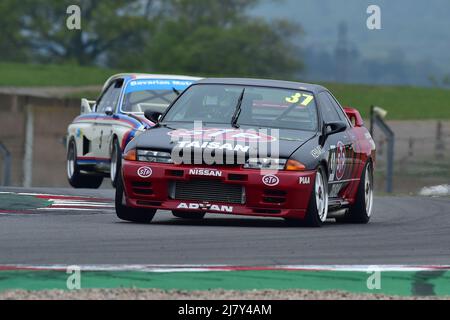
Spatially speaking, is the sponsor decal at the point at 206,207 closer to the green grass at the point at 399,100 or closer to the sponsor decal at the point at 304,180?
the sponsor decal at the point at 304,180

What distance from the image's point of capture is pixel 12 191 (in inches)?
592

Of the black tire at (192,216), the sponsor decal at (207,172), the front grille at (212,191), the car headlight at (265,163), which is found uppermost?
the car headlight at (265,163)

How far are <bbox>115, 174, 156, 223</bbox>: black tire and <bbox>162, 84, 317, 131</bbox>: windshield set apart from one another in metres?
0.90

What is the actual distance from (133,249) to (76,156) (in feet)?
31.1

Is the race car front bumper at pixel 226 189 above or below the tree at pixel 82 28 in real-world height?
above

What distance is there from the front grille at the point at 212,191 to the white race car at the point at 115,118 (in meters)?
5.22

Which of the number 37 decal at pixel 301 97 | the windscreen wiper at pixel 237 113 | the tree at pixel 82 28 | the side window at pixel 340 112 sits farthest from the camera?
the tree at pixel 82 28

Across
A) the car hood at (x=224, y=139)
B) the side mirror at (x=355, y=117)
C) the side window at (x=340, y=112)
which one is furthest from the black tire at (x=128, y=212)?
the side mirror at (x=355, y=117)

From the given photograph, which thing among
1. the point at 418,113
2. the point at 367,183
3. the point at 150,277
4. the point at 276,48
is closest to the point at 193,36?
the point at 276,48

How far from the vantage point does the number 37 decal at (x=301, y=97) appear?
1236cm

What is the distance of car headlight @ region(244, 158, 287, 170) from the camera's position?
11.1 meters

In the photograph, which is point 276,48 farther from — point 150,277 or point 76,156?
point 150,277
